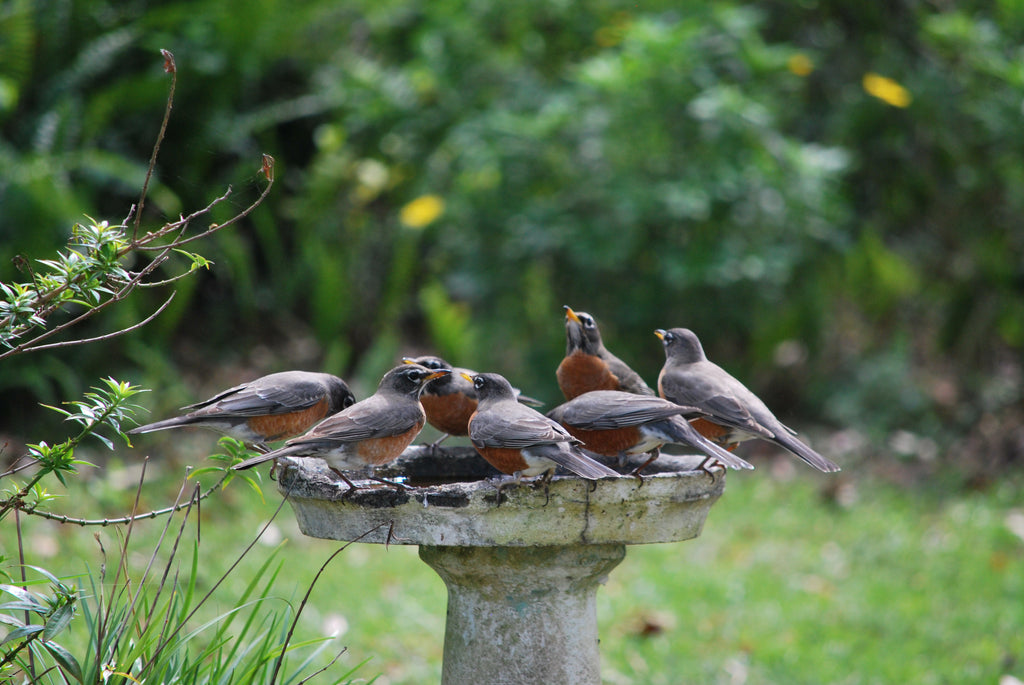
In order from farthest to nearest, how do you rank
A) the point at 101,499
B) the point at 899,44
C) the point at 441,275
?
the point at 441,275 < the point at 899,44 < the point at 101,499

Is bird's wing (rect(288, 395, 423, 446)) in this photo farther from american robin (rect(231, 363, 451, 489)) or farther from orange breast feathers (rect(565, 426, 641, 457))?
orange breast feathers (rect(565, 426, 641, 457))

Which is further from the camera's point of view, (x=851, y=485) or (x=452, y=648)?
(x=851, y=485)

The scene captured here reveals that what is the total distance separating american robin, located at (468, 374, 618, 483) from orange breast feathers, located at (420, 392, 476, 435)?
0.64m

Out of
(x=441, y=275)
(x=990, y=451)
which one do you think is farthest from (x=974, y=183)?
(x=441, y=275)

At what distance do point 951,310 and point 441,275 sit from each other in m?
4.70

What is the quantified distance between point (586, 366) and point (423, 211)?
→ 206 inches

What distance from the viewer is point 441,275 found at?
10.0 m

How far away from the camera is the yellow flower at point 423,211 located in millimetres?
8977

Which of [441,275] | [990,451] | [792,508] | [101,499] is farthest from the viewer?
[441,275]

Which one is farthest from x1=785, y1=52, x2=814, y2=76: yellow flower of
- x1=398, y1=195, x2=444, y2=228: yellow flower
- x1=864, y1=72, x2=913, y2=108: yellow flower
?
x1=398, y1=195, x2=444, y2=228: yellow flower

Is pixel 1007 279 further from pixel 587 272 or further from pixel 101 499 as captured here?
pixel 101 499

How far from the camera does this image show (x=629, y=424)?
10.7 feet

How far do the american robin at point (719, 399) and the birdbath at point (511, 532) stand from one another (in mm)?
237

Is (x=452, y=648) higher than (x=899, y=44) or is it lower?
higher
